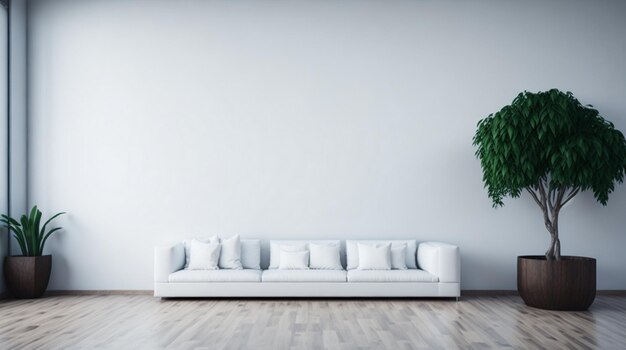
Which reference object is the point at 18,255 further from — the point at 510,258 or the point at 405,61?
the point at 510,258

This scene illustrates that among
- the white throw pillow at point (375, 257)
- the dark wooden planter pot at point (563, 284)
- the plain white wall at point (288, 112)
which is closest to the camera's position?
the dark wooden planter pot at point (563, 284)

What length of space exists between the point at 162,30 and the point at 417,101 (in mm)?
3513

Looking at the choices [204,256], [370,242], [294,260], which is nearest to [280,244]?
[294,260]

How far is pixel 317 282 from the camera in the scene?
6.76 meters

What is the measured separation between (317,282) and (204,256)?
4.61 feet

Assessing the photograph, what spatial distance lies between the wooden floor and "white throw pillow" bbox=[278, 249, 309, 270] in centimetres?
50

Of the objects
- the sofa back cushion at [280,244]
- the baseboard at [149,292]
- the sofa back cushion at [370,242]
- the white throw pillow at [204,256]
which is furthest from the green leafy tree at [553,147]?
the white throw pillow at [204,256]

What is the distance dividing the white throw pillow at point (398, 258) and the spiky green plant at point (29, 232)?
430 centimetres

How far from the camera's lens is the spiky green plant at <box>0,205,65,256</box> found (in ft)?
23.3

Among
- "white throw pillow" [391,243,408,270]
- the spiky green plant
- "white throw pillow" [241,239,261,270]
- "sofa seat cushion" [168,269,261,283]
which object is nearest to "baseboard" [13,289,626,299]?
the spiky green plant

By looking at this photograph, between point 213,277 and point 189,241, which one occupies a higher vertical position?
point 189,241

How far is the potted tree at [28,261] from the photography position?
22.9 feet

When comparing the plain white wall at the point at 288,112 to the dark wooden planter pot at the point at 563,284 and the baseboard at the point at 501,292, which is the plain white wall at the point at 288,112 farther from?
the dark wooden planter pot at the point at 563,284

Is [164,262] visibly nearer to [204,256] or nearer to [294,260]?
[204,256]
